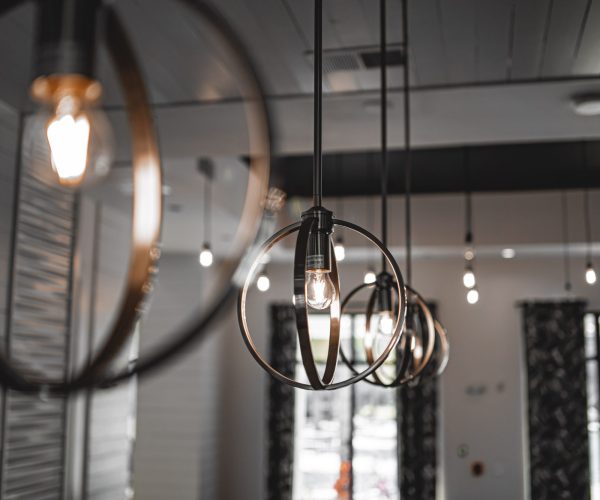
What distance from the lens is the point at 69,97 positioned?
53cm

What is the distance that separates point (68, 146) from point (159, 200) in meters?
0.07

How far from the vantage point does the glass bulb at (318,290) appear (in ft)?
3.72

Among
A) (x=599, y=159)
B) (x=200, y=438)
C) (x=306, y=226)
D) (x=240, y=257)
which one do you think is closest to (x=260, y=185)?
(x=240, y=257)

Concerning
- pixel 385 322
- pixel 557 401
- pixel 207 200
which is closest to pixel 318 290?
pixel 385 322

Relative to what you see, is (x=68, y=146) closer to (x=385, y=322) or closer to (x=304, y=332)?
(x=304, y=332)

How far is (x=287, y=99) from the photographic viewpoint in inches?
138

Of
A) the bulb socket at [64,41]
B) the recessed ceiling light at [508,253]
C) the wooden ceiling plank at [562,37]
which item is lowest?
the bulb socket at [64,41]

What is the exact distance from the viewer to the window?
318 inches

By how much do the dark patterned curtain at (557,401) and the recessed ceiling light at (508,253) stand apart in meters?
0.59

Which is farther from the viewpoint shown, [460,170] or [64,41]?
[460,170]

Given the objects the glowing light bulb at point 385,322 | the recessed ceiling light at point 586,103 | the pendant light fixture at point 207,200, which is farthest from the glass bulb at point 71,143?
the pendant light fixture at point 207,200

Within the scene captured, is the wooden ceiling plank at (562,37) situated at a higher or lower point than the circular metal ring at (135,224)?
higher

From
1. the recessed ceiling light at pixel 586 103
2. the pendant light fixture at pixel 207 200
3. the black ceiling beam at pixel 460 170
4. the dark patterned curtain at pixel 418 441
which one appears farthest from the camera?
the dark patterned curtain at pixel 418 441

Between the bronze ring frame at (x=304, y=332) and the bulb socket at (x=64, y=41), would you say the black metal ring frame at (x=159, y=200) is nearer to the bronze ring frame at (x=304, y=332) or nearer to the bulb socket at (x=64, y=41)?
the bulb socket at (x=64, y=41)
